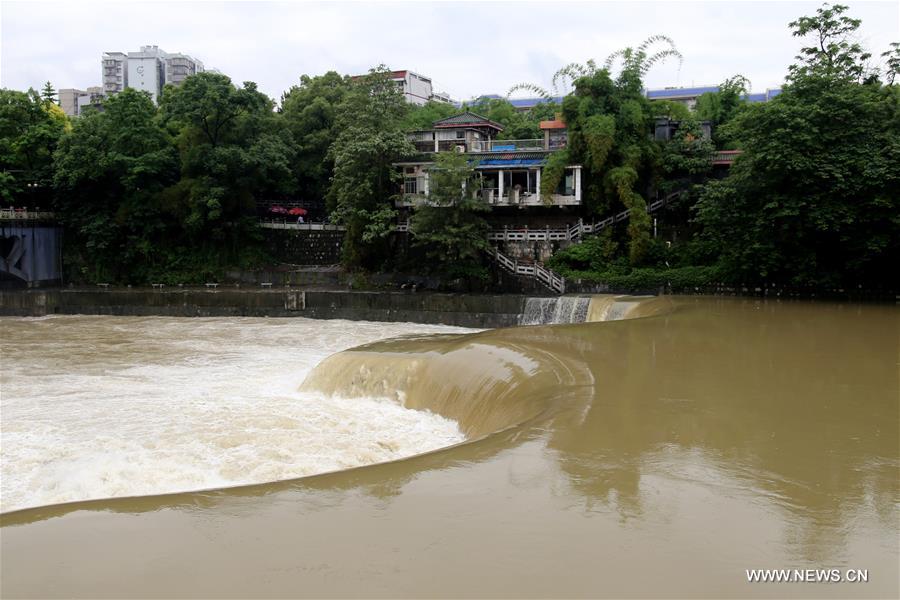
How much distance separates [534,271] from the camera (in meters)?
31.4

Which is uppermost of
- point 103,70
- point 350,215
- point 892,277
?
point 103,70

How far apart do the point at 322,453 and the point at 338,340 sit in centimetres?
1413

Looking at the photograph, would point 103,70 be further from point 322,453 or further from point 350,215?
point 322,453

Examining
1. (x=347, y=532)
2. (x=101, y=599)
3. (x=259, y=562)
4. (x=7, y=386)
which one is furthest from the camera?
(x=7, y=386)

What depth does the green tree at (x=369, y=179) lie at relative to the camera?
111ft

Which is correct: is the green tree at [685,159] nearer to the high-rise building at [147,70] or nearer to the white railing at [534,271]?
the white railing at [534,271]

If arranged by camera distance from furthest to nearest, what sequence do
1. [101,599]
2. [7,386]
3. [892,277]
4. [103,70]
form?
1. [103,70]
2. [892,277]
3. [7,386]
4. [101,599]

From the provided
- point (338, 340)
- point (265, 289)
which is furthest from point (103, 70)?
point (338, 340)

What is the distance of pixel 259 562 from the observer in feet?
22.1

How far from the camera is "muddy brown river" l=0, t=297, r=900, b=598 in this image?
6.37 metres

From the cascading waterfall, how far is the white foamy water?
7567mm

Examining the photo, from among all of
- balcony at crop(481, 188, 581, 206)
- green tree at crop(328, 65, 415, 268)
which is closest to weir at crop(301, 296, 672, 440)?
balcony at crop(481, 188, 581, 206)

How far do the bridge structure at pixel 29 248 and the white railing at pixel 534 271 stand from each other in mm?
23744

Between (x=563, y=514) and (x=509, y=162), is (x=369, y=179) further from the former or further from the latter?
(x=563, y=514)
